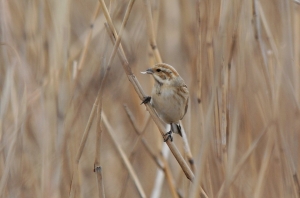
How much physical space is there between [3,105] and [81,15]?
1.08m

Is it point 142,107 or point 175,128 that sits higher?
point 142,107

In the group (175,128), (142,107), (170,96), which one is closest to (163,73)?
(170,96)

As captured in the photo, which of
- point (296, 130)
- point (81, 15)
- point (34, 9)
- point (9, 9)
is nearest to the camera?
point (296, 130)

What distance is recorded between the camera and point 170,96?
2.30m

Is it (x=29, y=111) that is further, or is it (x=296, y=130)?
(x=29, y=111)

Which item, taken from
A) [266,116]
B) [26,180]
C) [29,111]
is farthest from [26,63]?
[266,116]

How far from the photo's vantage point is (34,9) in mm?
2102

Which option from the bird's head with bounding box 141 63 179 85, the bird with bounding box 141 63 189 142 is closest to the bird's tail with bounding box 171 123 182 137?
the bird with bounding box 141 63 189 142

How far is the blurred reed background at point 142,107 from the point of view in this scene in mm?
1751

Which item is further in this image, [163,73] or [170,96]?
[170,96]

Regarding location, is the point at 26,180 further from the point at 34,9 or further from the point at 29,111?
the point at 34,9

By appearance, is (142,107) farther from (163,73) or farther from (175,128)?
(163,73)

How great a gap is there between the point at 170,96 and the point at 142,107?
0.36 meters

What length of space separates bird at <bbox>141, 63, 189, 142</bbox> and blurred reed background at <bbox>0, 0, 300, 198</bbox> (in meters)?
0.08
